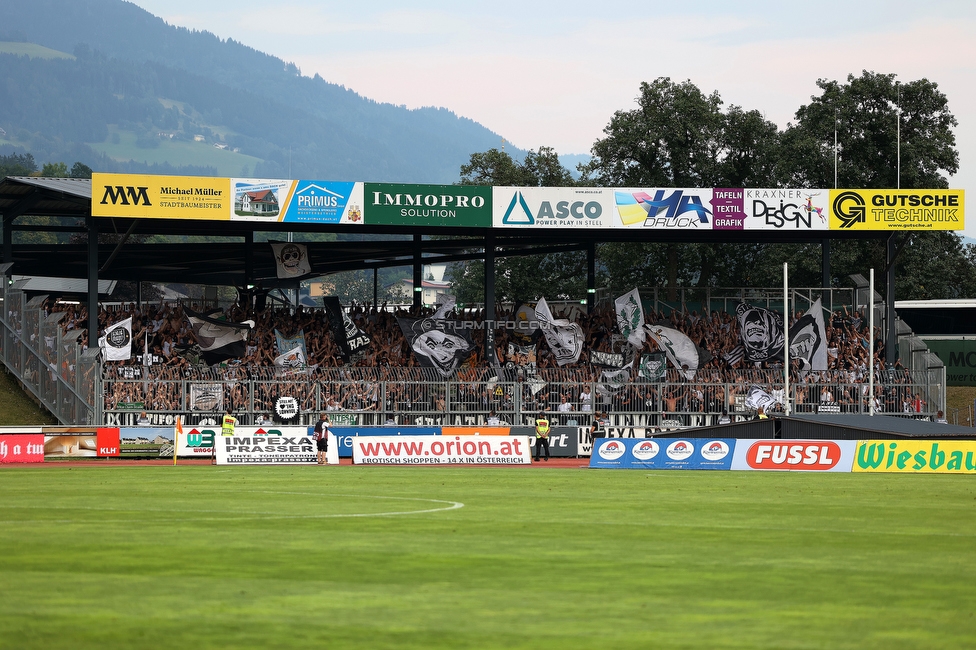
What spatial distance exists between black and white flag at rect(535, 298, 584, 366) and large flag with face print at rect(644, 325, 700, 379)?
10.3 ft

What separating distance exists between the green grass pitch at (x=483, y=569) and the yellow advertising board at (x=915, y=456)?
801cm

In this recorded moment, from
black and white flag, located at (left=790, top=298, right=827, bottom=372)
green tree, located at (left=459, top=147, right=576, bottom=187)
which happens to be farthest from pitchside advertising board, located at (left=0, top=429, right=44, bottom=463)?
green tree, located at (left=459, top=147, right=576, bottom=187)

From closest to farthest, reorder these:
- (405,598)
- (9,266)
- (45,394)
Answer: (405,598) < (45,394) < (9,266)

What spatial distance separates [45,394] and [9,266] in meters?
7.42

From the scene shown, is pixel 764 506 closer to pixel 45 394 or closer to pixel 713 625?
pixel 713 625

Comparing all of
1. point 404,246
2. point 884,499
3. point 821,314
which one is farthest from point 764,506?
point 404,246

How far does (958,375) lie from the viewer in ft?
215

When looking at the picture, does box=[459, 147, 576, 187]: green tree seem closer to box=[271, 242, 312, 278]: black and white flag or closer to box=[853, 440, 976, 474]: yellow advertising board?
box=[271, 242, 312, 278]: black and white flag

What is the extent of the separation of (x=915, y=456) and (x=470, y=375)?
1787cm

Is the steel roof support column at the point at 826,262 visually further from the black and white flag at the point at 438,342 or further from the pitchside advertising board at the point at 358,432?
the pitchside advertising board at the point at 358,432

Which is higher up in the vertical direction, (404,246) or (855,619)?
(404,246)

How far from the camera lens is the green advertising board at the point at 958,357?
214 ft

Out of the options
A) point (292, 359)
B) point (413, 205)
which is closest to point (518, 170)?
point (413, 205)

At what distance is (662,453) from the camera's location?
33.6 metres
